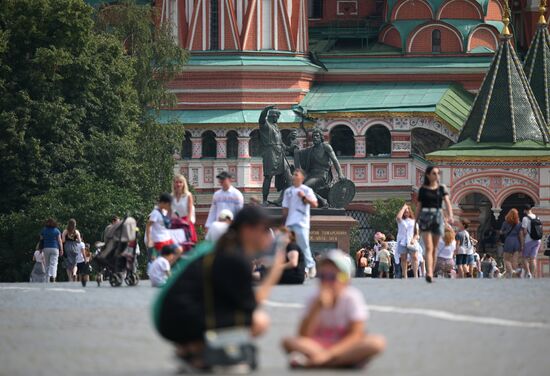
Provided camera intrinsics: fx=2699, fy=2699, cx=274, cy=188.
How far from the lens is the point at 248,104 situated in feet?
276

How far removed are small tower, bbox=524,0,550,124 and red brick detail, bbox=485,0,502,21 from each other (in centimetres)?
699

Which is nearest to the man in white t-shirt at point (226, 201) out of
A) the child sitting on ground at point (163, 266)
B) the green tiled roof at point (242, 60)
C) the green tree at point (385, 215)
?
the child sitting on ground at point (163, 266)

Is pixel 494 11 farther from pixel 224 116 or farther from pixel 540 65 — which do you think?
pixel 224 116

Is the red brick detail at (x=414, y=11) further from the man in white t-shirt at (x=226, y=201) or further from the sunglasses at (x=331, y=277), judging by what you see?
the sunglasses at (x=331, y=277)

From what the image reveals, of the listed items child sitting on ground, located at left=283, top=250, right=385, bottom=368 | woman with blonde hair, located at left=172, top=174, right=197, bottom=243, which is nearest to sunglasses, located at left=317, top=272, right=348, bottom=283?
child sitting on ground, located at left=283, top=250, right=385, bottom=368

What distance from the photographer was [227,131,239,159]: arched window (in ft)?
274

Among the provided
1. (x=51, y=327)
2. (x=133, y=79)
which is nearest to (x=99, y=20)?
(x=133, y=79)

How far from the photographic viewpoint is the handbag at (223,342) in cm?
2219

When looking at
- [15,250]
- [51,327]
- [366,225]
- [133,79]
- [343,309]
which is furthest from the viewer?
[366,225]

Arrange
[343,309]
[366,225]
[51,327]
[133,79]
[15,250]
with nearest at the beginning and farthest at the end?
[343,309]
[51,327]
[15,250]
[133,79]
[366,225]

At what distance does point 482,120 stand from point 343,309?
53323 mm

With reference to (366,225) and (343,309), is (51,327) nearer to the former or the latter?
(343,309)

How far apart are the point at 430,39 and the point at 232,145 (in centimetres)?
775

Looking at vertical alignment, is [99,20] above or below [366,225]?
above
